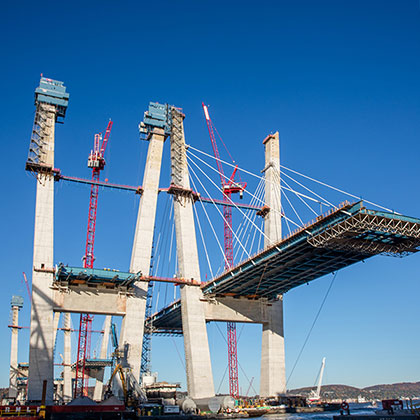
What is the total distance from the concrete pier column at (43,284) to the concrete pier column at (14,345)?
71821mm

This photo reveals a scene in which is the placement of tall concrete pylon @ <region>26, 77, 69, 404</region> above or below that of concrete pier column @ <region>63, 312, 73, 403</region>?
above

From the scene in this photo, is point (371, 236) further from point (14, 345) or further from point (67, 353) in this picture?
point (14, 345)

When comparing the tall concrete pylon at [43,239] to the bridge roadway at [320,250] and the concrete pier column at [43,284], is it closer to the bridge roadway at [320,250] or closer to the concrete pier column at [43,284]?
the concrete pier column at [43,284]

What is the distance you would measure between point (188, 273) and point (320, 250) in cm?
2234

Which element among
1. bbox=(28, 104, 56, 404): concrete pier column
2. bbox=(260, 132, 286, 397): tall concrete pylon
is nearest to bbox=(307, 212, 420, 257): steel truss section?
bbox=(260, 132, 286, 397): tall concrete pylon

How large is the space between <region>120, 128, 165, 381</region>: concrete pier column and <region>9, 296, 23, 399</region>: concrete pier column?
239 feet

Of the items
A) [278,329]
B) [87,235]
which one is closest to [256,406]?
[278,329]

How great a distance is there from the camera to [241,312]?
7462cm

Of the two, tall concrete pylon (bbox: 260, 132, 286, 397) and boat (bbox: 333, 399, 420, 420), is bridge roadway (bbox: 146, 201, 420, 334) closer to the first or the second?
tall concrete pylon (bbox: 260, 132, 286, 397)

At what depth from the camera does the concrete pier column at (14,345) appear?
12206 centimetres

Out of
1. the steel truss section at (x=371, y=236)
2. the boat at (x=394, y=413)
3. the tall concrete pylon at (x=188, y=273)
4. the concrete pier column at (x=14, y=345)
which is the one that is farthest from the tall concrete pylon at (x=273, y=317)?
the concrete pier column at (x=14, y=345)

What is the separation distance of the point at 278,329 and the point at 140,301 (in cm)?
2344

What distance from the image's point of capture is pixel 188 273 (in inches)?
2761

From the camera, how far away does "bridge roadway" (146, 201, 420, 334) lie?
45906 millimetres
